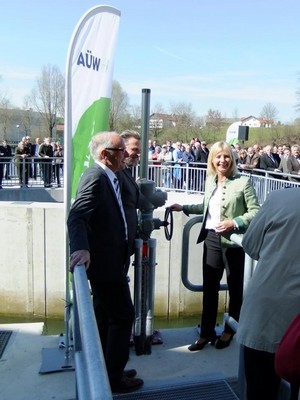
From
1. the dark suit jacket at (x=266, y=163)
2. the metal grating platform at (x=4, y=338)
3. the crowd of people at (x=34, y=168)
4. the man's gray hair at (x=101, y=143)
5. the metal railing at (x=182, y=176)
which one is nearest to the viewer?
the man's gray hair at (x=101, y=143)

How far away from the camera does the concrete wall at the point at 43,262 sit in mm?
7145

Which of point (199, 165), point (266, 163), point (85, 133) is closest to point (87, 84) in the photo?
point (85, 133)

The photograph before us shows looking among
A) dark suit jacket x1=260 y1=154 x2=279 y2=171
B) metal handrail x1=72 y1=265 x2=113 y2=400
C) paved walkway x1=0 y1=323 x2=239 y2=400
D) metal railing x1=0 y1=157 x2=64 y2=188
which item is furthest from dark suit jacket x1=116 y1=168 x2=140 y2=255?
dark suit jacket x1=260 y1=154 x2=279 y2=171

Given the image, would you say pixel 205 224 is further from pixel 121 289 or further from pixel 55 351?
pixel 55 351

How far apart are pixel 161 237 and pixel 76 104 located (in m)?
4.10

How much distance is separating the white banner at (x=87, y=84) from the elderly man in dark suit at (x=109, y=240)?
65 cm

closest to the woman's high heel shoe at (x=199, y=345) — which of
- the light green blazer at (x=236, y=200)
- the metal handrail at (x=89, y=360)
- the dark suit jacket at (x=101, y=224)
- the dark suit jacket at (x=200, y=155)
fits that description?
the light green blazer at (x=236, y=200)

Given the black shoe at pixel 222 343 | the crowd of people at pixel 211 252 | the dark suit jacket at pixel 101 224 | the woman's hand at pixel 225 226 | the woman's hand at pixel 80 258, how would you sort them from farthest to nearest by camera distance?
the black shoe at pixel 222 343 < the woman's hand at pixel 225 226 < the dark suit jacket at pixel 101 224 < the woman's hand at pixel 80 258 < the crowd of people at pixel 211 252

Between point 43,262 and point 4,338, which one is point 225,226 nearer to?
point 4,338

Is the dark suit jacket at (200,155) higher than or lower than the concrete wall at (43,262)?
higher

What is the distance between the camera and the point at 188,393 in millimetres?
3074

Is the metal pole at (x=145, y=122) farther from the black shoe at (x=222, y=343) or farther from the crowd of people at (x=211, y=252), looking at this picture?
the black shoe at (x=222, y=343)

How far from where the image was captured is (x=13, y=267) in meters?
7.25

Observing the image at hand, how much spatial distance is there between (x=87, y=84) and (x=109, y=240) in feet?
4.74
